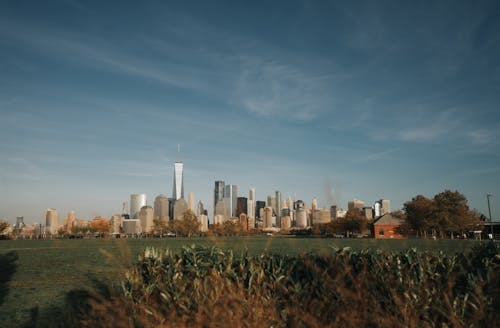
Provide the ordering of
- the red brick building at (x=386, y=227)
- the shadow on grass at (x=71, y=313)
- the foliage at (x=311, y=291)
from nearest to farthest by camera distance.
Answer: the foliage at (x=311, y=291), the shadow on grass at (x=71, y=313), the red brick building at (x=386, y=227)

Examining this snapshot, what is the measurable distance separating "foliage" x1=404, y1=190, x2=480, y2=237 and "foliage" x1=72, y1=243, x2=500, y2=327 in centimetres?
6537

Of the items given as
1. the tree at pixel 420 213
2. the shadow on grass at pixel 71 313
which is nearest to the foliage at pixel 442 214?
the tree at pixel 420 213

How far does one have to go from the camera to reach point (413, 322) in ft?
17.7

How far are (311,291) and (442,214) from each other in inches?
2774

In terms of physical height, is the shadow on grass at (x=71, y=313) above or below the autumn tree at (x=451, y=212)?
below

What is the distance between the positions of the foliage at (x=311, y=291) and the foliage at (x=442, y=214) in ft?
214

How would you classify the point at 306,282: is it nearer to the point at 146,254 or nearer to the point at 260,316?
the point at 260,316

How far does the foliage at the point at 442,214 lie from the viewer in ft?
222

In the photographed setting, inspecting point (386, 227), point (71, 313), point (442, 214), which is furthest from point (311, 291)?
point (386, 227)

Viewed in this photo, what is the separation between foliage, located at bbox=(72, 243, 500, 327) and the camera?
19.2ft

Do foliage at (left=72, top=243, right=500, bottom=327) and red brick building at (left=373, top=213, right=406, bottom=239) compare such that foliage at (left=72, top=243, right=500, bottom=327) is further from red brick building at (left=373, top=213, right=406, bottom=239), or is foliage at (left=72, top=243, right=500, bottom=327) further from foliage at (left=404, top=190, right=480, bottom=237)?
red brick building at (left=373, top=213, right=406, bottom=239)

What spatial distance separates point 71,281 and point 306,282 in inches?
457

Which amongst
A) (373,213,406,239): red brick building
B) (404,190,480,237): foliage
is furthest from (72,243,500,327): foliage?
(373,213,406,239): red brick building

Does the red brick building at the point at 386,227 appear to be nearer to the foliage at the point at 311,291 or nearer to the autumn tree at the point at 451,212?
the autumn tree at the point at 451,212
